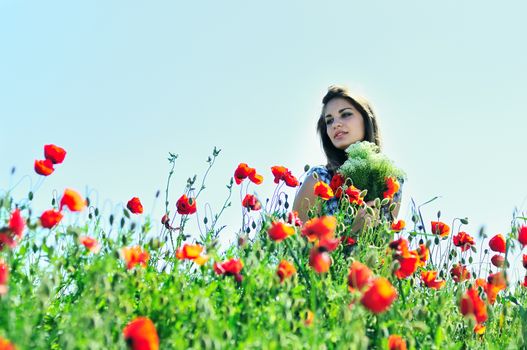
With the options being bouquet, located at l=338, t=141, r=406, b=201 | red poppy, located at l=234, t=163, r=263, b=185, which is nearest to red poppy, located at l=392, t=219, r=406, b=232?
bouquet, located at l=338, t=141, r=406, b=201

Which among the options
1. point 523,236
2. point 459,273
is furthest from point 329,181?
point 523,236

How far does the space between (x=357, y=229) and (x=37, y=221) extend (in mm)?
2125

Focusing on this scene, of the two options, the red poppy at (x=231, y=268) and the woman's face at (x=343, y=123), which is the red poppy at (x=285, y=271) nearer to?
the red poppy at (x=231, y=268)

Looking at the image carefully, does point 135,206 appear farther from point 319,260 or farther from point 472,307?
point 472,307

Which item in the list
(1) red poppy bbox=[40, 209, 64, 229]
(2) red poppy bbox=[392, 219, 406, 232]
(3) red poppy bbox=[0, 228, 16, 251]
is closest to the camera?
(3) red poppy bbox=[0, 228, 16, 251]

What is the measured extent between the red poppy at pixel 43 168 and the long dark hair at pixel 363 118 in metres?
2.09

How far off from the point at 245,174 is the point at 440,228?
3.53 feet

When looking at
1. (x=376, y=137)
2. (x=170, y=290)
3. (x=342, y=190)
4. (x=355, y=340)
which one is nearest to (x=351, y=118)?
(x=376, y=137)

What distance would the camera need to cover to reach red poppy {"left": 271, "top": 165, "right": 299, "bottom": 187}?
3959 mm

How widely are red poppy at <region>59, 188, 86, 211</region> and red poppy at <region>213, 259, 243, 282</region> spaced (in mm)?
528

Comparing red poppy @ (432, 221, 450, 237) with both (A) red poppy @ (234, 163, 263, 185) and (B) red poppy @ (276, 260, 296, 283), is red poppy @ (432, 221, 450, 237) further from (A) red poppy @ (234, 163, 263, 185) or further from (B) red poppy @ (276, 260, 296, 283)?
(B) red poppy @ (276, 260, 296, 283)

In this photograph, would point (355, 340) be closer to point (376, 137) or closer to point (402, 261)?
point (402, 261)

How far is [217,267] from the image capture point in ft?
7.70

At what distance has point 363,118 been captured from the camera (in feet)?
15.6
